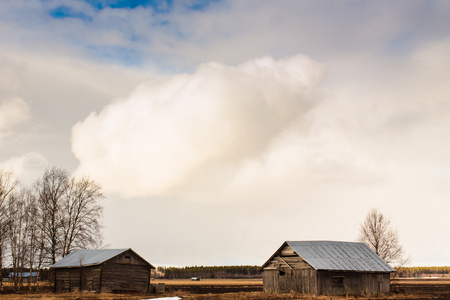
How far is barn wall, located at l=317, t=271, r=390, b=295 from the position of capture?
4206 centimetres

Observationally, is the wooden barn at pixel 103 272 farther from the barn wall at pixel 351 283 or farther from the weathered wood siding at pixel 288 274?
the barn wall at pixel 351 283

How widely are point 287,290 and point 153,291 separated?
14441 millimetres

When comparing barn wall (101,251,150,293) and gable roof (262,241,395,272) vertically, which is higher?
gable roof (262,241,395,272)

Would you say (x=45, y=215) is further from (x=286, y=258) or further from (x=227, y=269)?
(x=227, y=269)

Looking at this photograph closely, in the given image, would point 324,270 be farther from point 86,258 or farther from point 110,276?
point 86,258

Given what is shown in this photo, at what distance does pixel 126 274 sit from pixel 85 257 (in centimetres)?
513

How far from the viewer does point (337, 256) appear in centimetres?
4591

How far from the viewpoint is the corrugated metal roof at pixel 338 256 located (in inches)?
1704

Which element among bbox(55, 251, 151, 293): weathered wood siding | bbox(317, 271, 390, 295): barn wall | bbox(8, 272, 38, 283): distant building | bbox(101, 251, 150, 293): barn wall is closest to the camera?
bbox(317, 271, 390, 295): barn wall

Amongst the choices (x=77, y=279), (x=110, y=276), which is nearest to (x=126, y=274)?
(x=110, y=276)

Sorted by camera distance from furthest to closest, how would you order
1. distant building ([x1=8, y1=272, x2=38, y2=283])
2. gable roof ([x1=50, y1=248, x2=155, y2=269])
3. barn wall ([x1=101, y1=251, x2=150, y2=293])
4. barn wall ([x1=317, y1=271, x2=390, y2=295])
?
distant building ([x1=8, y1=272, x2=38, y2=283]) < gable roof ([x1=50, y1=248, x2=155, y2=269]) < barn wall ([x1=101, y1=251, x2=150, y2=293]) < barn wall ([x1=317, y1=271, x2=390, y2=295])

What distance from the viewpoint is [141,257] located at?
49.1 metres

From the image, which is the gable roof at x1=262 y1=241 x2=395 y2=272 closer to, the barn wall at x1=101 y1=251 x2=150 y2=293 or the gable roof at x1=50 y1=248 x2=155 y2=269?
the barn wall at x1=101 y1=251 x2=150 y2=293

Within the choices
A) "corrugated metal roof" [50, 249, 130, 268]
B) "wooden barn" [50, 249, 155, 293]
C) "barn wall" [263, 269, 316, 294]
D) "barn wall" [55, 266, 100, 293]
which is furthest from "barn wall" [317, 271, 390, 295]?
"barn wall" [55, 266, 100, 293]
